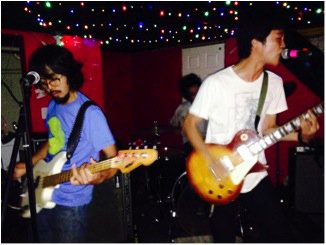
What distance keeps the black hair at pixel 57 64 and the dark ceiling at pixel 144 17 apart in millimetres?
672

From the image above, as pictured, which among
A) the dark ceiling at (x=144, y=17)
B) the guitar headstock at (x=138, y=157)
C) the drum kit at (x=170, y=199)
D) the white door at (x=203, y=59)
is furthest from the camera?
the white door at (x=203, y=59)

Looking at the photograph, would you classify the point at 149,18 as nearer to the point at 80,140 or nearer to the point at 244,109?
the point at 80,140

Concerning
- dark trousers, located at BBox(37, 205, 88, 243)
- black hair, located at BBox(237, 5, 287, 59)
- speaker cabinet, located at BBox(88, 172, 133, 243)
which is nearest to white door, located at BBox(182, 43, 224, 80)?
black hair, located at BBox(237, 5, 287, 59)

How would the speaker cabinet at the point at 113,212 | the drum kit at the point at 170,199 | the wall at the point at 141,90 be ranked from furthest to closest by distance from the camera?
1. the wall at the point at 141,90
2. the drum kit at the point at 170,199
3. the speaker cabinet at the point at 113,212

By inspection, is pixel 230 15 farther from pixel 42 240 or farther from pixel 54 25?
pixel 42 240

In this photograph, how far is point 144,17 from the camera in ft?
11.6

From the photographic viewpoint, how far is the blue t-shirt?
7.81ft

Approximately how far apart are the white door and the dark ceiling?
25 centimetres

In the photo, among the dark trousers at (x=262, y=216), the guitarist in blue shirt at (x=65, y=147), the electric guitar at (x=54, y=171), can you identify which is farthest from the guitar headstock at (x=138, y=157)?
the dark trousers at (x=262, y=216)

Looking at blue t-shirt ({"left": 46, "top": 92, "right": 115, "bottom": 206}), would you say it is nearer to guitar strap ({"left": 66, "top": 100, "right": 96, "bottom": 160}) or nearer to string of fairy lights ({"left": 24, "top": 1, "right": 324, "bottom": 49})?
guitar strap ({"left": 66, "top": 100, "right": 96, "bottom": 160})

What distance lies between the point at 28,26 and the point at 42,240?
2.55 meters

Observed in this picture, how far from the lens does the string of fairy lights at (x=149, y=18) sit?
9.98ft

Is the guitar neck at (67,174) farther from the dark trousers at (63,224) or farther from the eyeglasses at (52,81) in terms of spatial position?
the eyeglasses at (52,81)

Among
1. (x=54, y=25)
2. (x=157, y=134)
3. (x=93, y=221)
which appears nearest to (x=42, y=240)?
(x=93, y=221)
